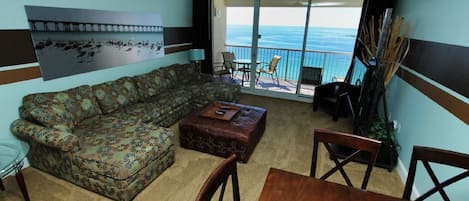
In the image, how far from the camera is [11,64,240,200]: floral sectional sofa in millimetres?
2025

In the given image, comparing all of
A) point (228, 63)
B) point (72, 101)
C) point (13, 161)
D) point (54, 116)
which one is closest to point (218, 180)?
point (13, 161)

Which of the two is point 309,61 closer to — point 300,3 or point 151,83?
point 300,3

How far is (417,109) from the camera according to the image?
2.47 meters

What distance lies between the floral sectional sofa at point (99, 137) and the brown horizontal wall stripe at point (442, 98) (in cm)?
247

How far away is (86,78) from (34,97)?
0.73m

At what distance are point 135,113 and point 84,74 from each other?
815 millimetres

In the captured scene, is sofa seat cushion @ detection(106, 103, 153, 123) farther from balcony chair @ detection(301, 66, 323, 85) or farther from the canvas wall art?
balcony chair @ detection(301, 66, 323, 85)

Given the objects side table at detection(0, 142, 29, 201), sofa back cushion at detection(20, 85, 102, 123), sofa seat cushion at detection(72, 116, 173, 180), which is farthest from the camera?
sofa back cushion at detection(20, 85, 102, 123)

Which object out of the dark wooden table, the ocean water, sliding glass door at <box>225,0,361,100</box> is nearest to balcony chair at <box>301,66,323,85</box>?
sliding glass door at <box>225,0,361,100</box>

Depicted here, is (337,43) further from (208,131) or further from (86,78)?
(86,78)

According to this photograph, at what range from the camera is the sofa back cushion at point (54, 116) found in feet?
7.18

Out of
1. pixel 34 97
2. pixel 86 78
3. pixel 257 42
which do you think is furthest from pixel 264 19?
pixel 34 97

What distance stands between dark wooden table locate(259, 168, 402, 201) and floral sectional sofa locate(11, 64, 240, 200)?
1340mm

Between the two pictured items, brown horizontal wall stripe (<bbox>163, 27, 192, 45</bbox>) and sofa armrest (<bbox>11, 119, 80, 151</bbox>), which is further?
brown horizontal wall stripe (<bbox>163, 27, 192, 45</bbox>)
